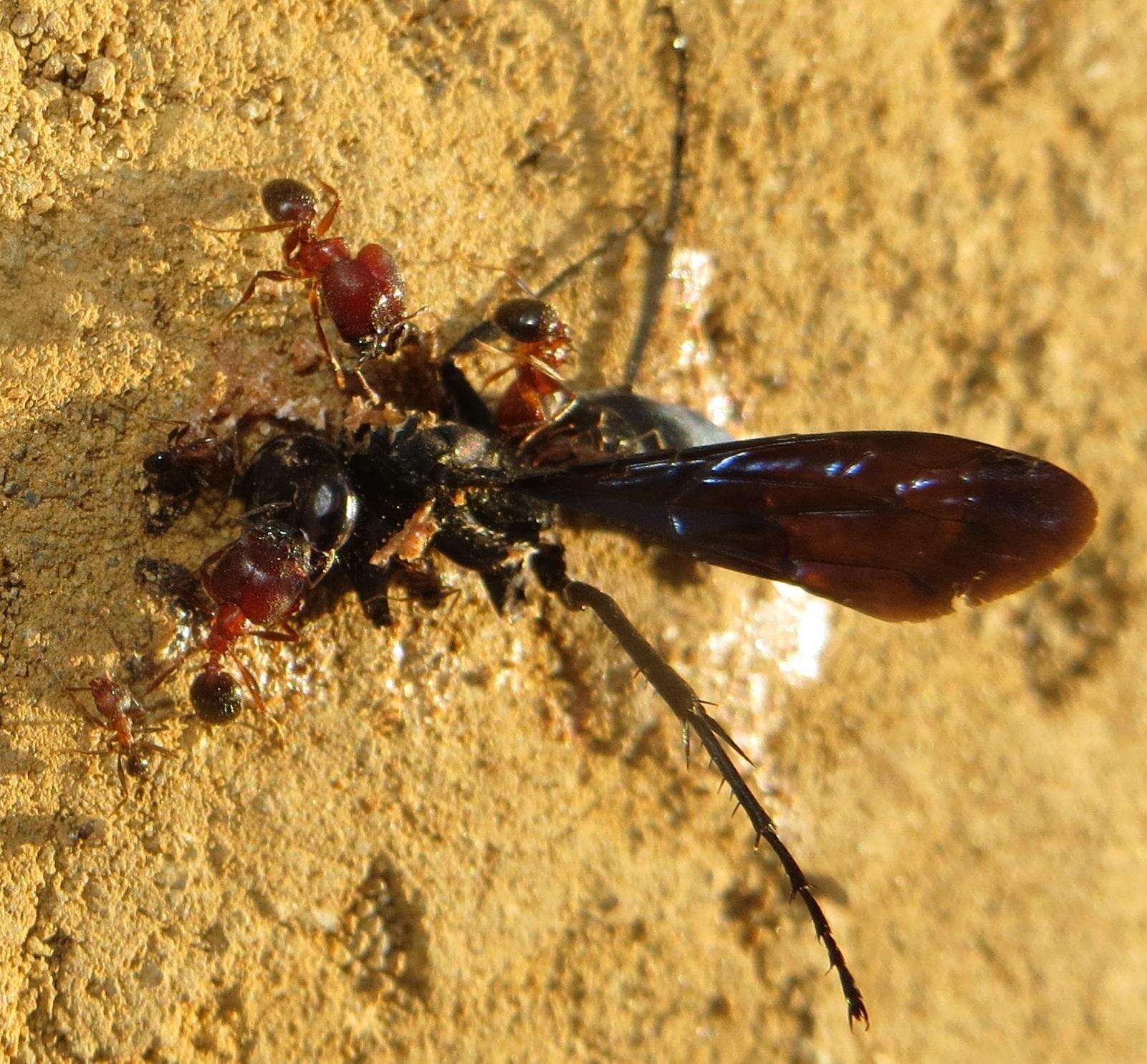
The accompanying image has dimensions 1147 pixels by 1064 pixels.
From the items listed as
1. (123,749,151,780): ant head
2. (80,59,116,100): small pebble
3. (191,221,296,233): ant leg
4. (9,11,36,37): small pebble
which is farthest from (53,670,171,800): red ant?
(9,11,36,37): small pebble

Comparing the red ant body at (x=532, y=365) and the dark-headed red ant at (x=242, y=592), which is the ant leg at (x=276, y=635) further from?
the red ant body at (x=532, y=365)

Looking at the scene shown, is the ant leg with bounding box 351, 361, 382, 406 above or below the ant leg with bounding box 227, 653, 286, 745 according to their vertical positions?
above

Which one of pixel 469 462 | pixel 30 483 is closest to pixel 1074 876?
pixel 469 462

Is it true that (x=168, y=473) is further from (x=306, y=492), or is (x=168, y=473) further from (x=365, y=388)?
(x=365, y=388)

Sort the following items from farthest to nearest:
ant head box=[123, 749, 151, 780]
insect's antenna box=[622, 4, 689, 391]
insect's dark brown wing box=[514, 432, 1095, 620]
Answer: insect's antenna box=[622, 4, 689, 391] < ant head box=[123, 749, 151, 780] < insect's dark brown wing box=[514, 432, 1095, 620]

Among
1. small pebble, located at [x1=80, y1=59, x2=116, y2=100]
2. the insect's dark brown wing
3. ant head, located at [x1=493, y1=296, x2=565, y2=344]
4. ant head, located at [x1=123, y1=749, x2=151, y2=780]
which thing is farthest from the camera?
ant head, located at [x1=493, y1=296, x2=565, y2=344]

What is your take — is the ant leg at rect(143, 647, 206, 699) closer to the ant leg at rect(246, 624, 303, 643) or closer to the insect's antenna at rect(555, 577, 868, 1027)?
the ant leg at rect(246, 624, 303, 643)
